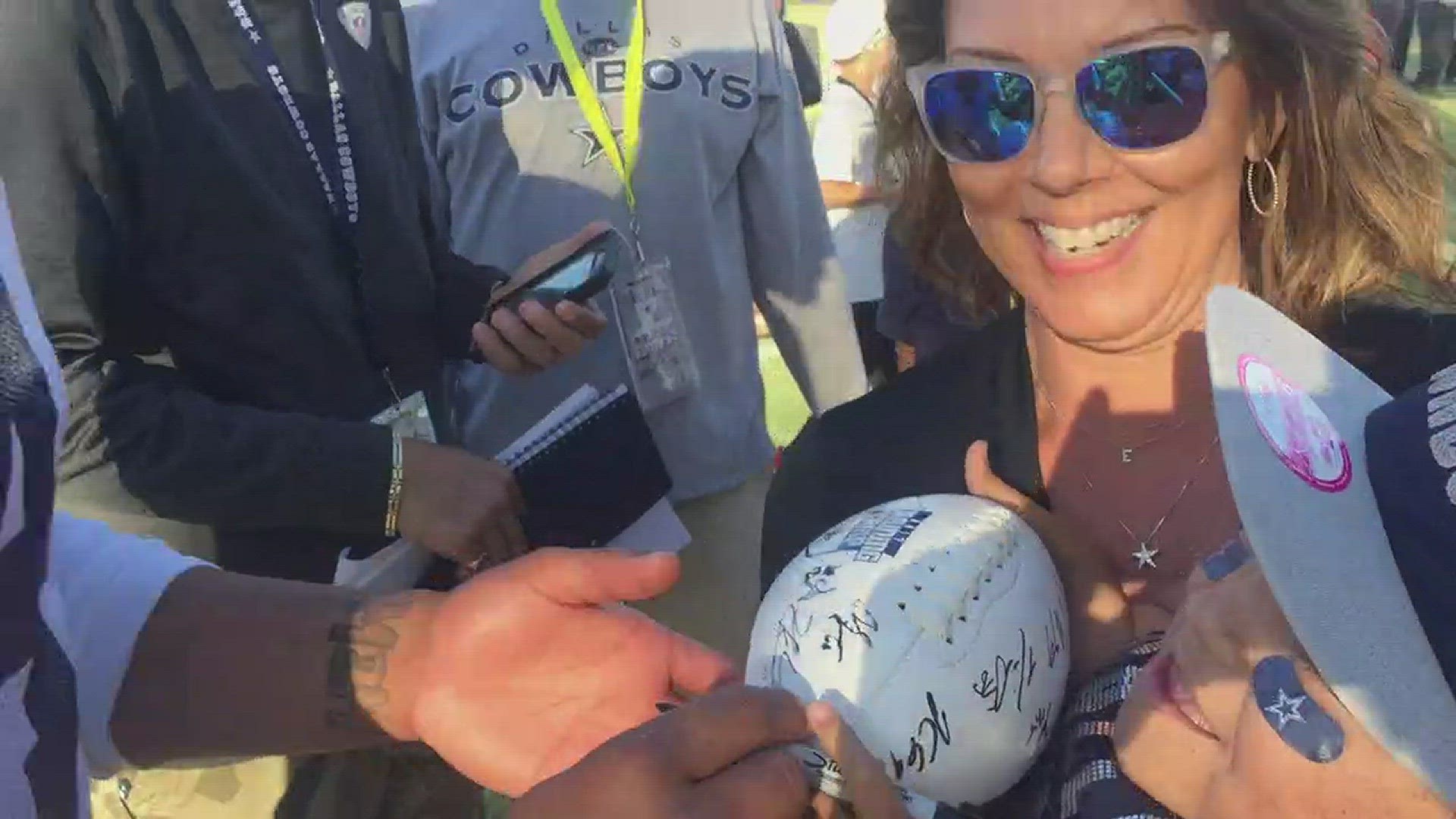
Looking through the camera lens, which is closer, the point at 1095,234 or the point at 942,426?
the point at 1095,234

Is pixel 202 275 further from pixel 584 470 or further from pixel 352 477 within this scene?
pixel 584 470

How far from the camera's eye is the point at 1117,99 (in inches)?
60.7

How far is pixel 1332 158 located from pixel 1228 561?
0.74 metres

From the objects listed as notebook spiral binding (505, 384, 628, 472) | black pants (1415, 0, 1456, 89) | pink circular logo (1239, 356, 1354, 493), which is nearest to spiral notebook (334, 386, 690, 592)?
notebook spiral binding (505, 384, 628, 472)

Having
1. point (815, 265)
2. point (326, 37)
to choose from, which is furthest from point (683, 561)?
point (326, 37)

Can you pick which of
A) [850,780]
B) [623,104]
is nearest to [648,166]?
[623,104]

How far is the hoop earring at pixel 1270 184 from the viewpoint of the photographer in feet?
5.63

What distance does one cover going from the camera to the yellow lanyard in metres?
2.58

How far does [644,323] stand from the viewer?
2.62 metres

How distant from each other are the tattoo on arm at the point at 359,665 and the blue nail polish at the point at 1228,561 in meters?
0.93
